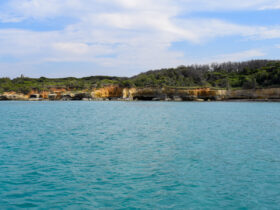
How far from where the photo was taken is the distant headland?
86.9 metres

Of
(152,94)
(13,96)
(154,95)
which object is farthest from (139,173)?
(13,96)

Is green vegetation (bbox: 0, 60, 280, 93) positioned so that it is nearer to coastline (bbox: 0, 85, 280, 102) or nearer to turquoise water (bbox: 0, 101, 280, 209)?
coastline (bbox: 0, 85, 280, 102)

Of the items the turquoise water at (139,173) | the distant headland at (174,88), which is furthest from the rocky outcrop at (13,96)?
the turquoise water at (139,173)

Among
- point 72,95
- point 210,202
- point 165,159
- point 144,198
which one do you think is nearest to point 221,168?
point 165,159

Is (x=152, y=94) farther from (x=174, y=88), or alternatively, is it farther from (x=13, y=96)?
(x=13, y=96)

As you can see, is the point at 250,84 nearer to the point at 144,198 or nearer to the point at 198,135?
the point at 198,135

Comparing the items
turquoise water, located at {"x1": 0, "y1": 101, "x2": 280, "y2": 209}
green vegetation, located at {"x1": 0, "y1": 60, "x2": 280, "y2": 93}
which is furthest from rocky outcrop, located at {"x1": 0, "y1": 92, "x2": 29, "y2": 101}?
turquoise water, located at {"x1": 0, "y1": 101, "x2": 280, "y2": 209}

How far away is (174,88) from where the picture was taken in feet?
315

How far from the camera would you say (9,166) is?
35.3 feet

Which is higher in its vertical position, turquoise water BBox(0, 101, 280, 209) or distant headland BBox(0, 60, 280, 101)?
Result: distant headland BBox(0, 60, 280, 101)

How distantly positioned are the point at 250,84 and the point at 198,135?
7623 centimetres

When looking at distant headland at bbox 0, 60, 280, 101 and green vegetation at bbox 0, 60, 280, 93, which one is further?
green vegetation at bbox 0, 60, 280, 93

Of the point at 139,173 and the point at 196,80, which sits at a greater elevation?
the point at 196,80

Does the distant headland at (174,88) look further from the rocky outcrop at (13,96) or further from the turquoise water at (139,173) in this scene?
the turquoise water at (139,173)
